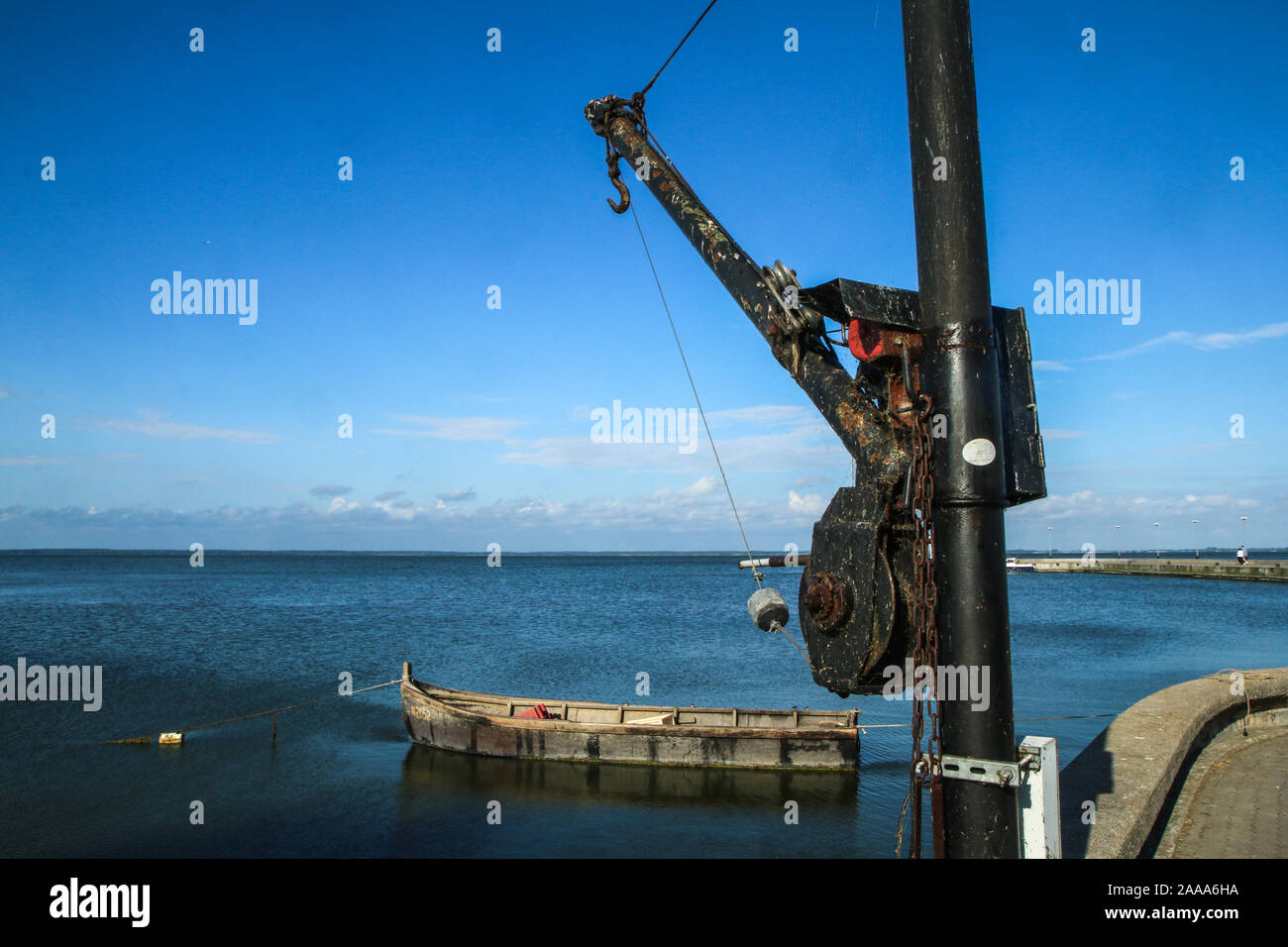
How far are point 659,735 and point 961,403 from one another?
61.4 ft

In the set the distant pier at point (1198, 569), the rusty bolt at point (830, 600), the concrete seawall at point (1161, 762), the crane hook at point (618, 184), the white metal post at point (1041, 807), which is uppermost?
the crane hook at point (618, 184)

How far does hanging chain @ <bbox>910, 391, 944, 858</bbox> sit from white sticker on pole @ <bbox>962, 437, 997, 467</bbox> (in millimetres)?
120

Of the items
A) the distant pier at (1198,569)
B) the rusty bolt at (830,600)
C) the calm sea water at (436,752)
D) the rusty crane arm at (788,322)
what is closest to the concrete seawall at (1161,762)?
the rusty bolt at (830,600)

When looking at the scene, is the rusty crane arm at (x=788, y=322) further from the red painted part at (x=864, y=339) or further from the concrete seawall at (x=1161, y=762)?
the concrete seawall at (x=1161, y=762)

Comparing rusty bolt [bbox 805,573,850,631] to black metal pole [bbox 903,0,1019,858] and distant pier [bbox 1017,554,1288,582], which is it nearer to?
black metal pole [bbox 903,0,1019,858]

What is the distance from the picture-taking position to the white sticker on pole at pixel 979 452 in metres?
2.63

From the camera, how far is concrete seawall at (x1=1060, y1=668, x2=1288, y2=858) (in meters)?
5.34

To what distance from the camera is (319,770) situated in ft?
70.4

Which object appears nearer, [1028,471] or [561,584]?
[1028,471]

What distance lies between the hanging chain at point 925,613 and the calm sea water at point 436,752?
14822mm

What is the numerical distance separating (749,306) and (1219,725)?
8579mm

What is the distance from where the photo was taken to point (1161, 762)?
6.61 meters
